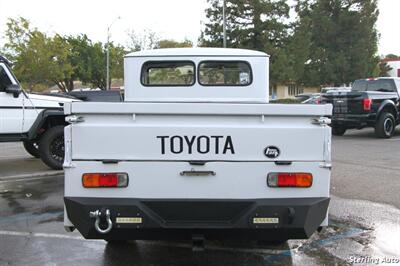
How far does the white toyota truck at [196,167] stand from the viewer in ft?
11.5

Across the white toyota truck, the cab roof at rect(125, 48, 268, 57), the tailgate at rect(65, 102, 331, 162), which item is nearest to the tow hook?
the white toyota truck

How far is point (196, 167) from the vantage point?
3564 millimetres

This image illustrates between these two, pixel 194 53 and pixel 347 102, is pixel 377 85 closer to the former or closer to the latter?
pixel 347 102

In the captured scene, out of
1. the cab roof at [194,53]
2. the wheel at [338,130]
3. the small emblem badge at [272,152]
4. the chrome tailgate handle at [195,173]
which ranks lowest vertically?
A: the wheel at [338,130]

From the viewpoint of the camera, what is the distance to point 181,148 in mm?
3541

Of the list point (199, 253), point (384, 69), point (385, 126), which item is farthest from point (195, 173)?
point (384, 69)

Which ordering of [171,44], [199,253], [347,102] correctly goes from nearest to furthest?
[199,253], [347,102], [171,44]

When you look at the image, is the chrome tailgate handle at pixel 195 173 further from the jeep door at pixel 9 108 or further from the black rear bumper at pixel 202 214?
the jeep door at pixel 9 108

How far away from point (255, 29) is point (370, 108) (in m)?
25.4

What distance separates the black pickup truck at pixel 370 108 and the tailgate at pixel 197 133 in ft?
40.3

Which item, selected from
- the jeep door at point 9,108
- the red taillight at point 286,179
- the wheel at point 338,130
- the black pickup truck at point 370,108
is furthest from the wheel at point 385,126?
the red taillight at point 286,179

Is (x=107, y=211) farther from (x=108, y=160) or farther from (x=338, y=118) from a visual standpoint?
(x=338, y=118)

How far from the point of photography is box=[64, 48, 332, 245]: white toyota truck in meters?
3.51

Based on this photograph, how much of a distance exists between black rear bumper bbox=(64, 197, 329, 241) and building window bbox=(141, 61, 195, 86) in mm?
2667
